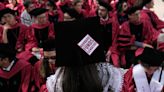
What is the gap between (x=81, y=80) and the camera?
3352mm

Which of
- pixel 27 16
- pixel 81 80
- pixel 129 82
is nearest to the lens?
pixel 81 80

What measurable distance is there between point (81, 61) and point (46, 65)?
250 centimetres

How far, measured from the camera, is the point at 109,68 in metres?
3.62

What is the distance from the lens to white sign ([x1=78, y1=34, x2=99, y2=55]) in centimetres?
347

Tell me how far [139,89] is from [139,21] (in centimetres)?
197

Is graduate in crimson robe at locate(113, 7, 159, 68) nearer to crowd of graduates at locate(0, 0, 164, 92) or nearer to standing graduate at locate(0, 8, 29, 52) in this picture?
crowd of graduates at locate(0, 0, 164, 92)

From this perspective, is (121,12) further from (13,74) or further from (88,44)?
(88,44)

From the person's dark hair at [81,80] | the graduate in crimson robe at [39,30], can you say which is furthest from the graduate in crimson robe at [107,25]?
the person's dark hair at [81,80]

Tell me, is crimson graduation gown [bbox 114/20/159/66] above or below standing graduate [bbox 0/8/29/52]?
above

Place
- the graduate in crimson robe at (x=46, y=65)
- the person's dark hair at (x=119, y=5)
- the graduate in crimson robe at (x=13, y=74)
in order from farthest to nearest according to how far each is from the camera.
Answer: the person's dark hair at (x=119, y=5), the graduate in crimson robe at (x=46, y=65), the graduate in crimson robe at (x=13, y=74)

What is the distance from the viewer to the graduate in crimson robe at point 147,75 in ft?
16.0

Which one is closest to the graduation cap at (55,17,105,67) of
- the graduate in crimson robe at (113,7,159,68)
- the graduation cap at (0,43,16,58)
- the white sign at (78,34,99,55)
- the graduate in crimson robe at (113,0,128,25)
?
the white sign at (78,34,99,55)

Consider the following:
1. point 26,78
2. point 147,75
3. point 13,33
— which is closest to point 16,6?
point 13,33

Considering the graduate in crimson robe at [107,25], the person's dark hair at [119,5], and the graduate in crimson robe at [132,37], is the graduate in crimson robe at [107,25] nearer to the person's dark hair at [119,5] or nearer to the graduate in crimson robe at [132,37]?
the graduate in crimson robe at [132,37]
